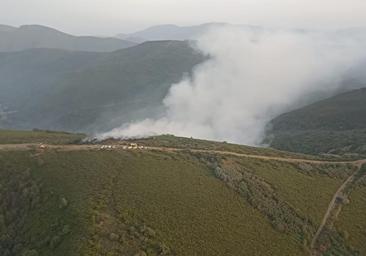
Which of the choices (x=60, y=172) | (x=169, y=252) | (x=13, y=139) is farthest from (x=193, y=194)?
(x=13, y=139)

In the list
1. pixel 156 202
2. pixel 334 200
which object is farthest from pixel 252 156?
pixel 156 202

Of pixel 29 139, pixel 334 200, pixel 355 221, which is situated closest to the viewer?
pixel 355 221

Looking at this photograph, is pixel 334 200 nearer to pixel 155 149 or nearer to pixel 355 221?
pixel 355 221

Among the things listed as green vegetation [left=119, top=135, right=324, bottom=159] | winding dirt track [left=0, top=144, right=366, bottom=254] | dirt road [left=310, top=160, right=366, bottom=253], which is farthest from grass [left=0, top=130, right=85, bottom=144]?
dirt road [left=310, top=160, right=366, bottom=253]

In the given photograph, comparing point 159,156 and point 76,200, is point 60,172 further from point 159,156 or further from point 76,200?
point 159,156

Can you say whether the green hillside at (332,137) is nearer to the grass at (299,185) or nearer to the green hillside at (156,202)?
the grass at (299,185)

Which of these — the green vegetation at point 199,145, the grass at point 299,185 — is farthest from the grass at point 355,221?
the green vegetation at point 199,145

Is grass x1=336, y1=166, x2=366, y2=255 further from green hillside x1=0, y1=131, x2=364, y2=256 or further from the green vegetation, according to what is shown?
the green vegetation

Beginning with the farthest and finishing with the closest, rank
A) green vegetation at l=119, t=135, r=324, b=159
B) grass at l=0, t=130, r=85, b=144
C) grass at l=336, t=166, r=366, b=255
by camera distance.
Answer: green vegetation at l=119, t=135, r=324, b=159 → grass at l=0, t=130, r=85, b=144 → grass at l=336, t=166, r=366, b=255
